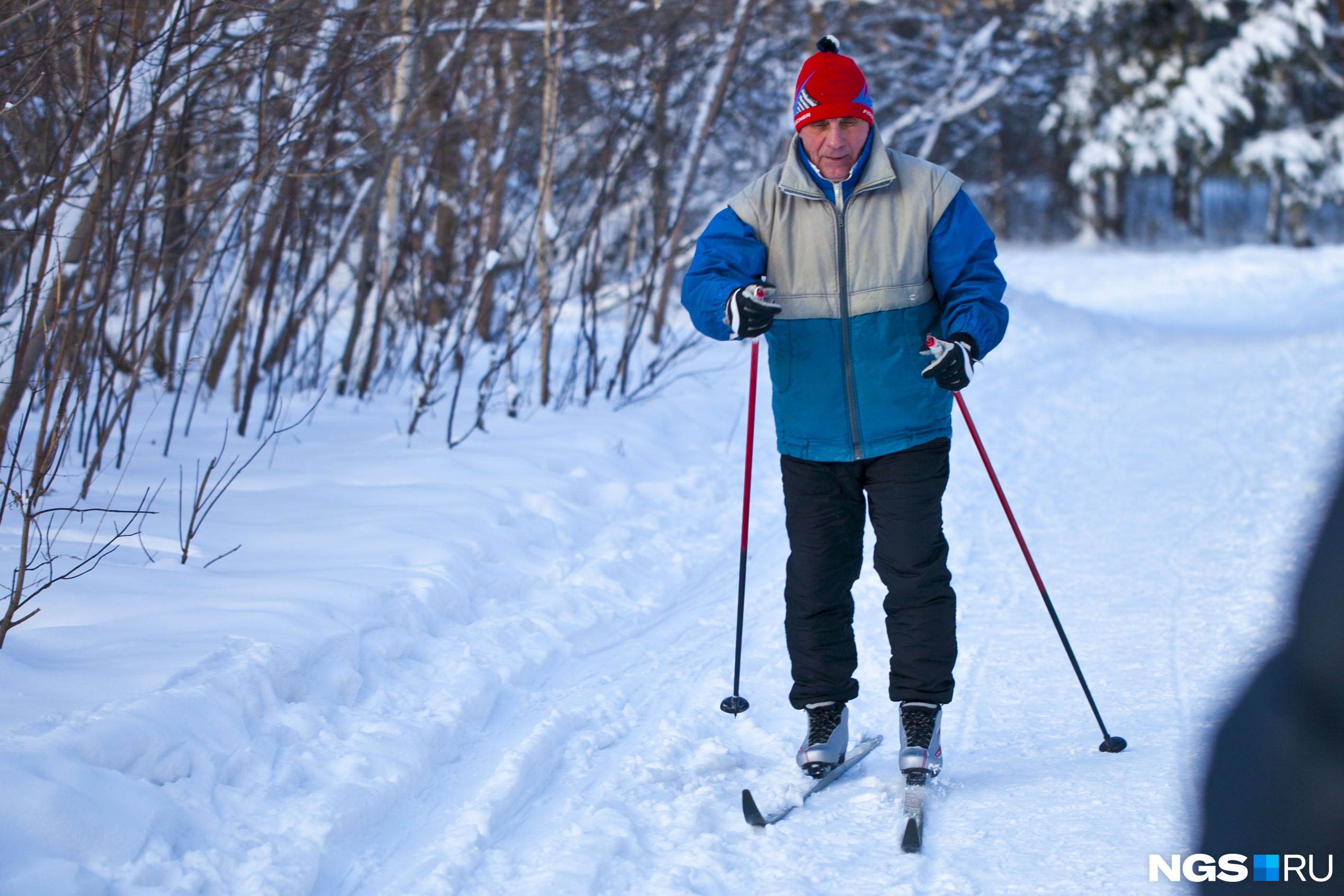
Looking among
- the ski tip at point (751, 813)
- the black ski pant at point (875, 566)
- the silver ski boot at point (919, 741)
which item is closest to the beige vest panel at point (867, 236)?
the black ski pant at point (875, 566)

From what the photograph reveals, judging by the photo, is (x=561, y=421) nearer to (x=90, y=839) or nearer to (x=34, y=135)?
(x=34, y=135)

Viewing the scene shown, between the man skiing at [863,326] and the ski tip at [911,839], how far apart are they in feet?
0.76

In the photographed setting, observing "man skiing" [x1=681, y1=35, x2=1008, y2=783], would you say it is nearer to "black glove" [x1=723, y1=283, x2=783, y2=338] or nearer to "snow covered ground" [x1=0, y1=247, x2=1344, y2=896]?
"black glove" [x1=723, y1=283, x2=783, y2=338]

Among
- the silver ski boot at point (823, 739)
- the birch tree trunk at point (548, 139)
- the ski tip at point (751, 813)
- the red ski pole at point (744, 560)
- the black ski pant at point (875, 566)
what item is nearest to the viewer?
the ski tip at point (751, 813)

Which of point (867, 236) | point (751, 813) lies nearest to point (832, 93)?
point (867, 236)

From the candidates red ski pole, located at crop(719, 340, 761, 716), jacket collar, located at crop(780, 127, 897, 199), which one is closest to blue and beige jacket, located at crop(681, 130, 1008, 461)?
jacket collar, located at crop(780, 127, 897, 199)

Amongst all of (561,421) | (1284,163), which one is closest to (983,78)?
(1284,163)

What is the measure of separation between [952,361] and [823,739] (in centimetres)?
108

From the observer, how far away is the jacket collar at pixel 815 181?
2.83 meters

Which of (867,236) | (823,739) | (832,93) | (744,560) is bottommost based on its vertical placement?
(823,739)

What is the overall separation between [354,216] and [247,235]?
1.39m

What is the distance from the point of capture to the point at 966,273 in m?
2.87

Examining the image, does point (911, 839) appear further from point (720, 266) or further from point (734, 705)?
point (720, 266)

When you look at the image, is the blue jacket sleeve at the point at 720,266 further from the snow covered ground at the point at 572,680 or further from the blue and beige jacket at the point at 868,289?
the snow covered ground at the point at 572,680
